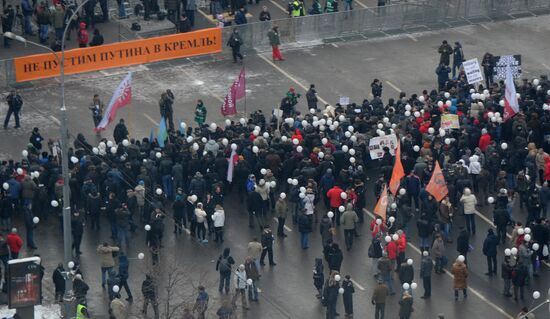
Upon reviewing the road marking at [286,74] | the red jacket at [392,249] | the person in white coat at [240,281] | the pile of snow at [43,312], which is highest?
the red jacket at [392,249]

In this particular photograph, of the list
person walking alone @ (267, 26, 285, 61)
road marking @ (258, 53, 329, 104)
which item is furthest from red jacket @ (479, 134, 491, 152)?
person walking alone @ (267, 26, 285, 61)

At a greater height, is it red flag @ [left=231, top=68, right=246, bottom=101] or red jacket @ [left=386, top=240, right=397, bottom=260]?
red flag @ [left=231, top=68, right=246, bottom=101]

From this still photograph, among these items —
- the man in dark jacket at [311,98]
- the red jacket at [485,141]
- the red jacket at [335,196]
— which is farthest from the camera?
the man in dark jacket at [311,98]

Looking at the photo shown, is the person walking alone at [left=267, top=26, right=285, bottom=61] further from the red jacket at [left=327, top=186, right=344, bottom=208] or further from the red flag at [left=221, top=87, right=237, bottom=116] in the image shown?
the red jacket at [left=327, top=186, right=344, bottom=208]

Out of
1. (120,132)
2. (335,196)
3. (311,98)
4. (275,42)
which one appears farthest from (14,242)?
(275,42)

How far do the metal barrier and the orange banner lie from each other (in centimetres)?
86

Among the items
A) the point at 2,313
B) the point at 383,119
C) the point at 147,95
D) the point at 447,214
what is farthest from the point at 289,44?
the point at 2,313

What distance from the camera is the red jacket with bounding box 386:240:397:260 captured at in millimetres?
43531

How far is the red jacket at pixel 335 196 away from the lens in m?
46.1

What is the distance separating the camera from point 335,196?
1816 inches

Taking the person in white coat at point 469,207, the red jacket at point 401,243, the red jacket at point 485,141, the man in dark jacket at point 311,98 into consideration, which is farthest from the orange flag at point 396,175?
the man in dark jacket at point 311,98

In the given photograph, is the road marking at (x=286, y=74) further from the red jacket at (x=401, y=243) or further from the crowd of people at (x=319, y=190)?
the red jacket at (x=401, y=243)

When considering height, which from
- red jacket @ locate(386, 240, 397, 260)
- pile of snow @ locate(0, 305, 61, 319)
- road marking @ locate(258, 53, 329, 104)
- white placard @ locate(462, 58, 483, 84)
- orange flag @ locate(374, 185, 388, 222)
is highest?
white placard @ locate(462, 58, 483, 84)

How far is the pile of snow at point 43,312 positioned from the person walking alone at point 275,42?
1875cm
